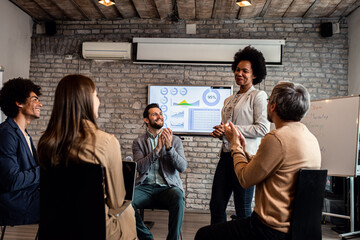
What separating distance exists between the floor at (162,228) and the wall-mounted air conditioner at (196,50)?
2.29 metres

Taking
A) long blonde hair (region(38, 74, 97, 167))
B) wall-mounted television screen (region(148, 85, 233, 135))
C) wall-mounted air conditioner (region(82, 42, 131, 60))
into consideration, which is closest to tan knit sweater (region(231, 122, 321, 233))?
long blonde hair (region(38, 74, 97, 167))

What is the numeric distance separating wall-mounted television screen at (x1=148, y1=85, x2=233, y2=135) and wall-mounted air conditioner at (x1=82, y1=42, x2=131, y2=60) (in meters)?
0.75

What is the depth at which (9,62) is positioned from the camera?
4.53 metres

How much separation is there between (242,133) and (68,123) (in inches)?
50.9

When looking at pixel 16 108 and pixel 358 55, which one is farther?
pixel 358 55

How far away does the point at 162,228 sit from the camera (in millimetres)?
3715

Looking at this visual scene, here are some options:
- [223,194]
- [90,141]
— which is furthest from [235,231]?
[90,141]

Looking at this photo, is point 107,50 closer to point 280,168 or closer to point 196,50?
point 196,50

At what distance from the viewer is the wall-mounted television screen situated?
474cm

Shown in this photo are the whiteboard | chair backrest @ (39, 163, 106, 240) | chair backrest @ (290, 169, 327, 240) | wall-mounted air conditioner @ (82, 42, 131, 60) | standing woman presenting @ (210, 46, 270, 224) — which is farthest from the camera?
wall-mounted air conditioner @ (82, 42, 131, 60)

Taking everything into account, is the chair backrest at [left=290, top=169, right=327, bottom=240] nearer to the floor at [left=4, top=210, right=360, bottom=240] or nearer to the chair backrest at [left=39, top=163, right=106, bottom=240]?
→ the chair backrest at [left=39, top=163, right=106, bottom=240]

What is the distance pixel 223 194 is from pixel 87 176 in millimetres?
1243

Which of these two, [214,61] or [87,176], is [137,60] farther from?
[87,176]

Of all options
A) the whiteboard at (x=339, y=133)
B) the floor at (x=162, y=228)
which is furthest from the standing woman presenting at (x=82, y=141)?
the whiteboard at (x=339, y=133)
